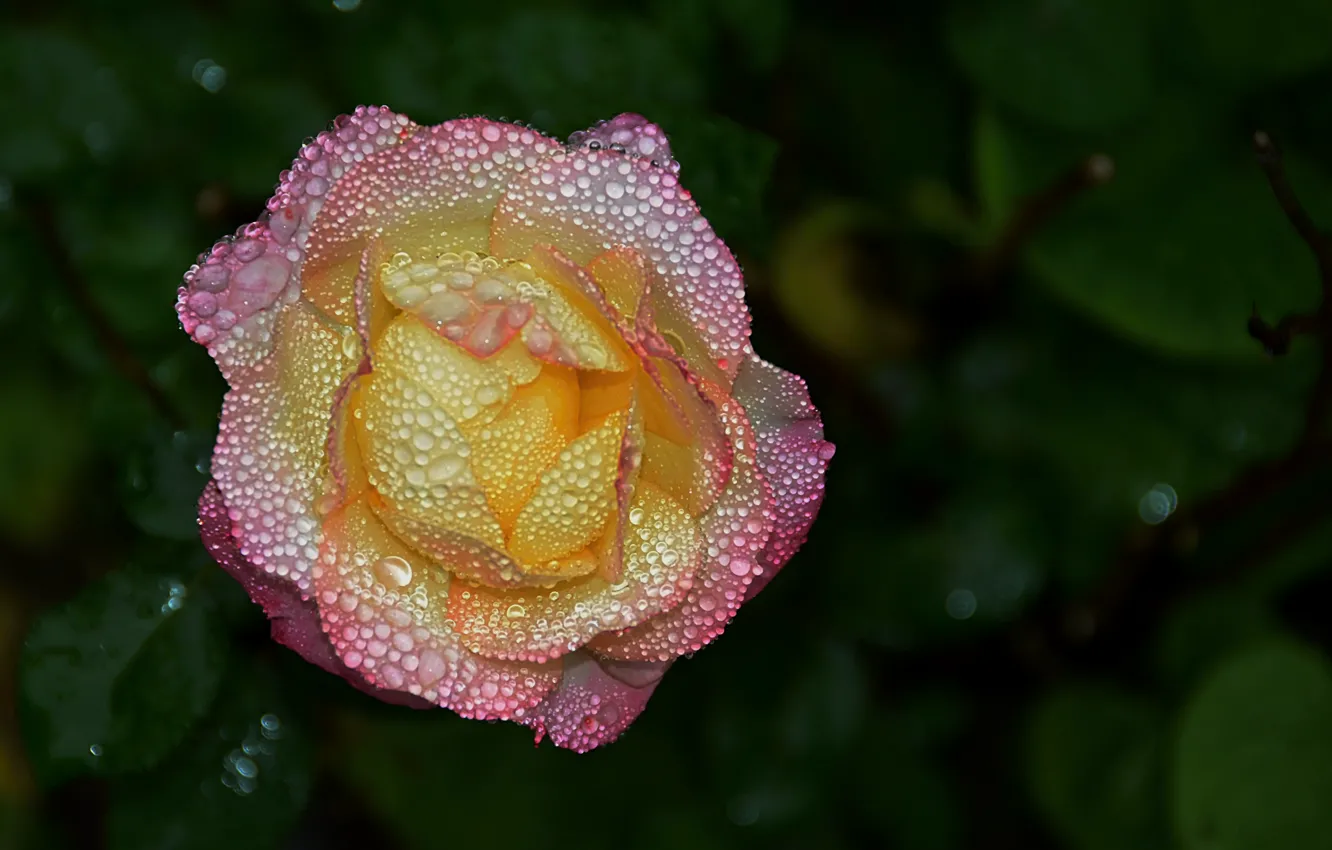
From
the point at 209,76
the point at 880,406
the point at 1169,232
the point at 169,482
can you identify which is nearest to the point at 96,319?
the point at 169,482

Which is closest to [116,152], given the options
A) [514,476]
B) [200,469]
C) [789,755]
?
[200,469]

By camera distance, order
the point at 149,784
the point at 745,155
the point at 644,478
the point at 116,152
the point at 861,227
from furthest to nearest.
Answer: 1. the point at 861,227
2. the point at 116,152
3. the point at 149,784
4. the point at 745,155
5. the point at 644,478

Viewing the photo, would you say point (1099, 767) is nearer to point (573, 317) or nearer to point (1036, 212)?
point (1036, 212)

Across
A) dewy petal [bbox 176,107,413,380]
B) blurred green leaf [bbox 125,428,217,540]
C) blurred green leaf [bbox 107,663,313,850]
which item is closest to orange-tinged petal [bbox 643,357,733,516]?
dewy petal [bbox 176,107,413,380]

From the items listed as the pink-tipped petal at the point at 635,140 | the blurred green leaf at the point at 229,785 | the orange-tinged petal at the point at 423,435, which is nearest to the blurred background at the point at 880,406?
the blurred green leaf at the point at 229,785

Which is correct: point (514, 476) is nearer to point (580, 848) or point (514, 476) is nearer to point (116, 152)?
point (116, 152)
